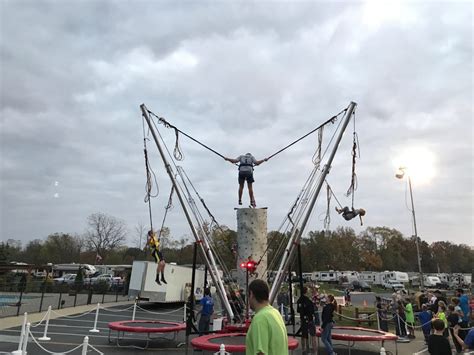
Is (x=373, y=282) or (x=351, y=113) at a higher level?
(x=351, y=113)

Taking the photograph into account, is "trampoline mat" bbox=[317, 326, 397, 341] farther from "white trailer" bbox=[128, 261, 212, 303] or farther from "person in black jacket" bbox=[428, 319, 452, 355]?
"white trailer" bbox=[128, 261, 212, 303]

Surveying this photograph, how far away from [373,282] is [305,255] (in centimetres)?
1833

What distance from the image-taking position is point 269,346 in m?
3.30

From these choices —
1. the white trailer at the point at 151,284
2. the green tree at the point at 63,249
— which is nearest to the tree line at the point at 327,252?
the green tree at the point at 63,249

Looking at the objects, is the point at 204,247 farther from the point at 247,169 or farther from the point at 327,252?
the point at 327,252

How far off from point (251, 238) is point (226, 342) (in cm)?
279

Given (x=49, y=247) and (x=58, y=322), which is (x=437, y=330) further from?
(x=49, y=247)

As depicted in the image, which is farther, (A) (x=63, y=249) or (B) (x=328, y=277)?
(A) (x=63, y=249)

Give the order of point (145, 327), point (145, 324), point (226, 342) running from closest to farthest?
point (226, 342) → point (145, 327) → point (145, 324)

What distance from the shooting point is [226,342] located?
328 inches

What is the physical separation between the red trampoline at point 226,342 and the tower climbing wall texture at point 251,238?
67.2 inches

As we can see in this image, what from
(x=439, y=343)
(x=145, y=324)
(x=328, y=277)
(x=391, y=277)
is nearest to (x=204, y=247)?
A: (x=145, y=324)

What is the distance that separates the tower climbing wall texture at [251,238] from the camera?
10219 millimetres

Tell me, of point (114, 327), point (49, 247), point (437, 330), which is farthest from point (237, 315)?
point (49, 247)
